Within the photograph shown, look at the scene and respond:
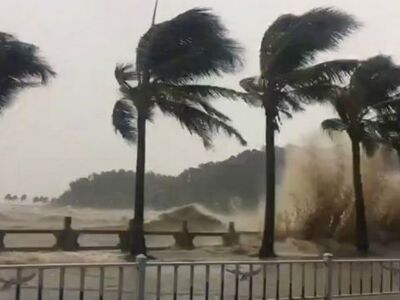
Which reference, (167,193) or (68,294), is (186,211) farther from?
(68,294)

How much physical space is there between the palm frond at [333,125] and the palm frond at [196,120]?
121 cm

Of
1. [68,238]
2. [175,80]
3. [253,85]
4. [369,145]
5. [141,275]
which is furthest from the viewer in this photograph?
→ [369,145]

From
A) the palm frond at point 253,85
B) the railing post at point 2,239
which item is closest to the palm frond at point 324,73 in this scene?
the palm frond at point 253,85

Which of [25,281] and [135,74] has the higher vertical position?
[135,74]

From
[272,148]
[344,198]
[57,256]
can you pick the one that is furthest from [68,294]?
[344,198]

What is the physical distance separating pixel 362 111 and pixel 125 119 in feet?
8.73

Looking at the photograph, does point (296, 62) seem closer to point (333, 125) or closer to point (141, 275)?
point (333, 125)

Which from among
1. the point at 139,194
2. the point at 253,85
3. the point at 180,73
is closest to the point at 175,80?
Answer: the point at 180,73

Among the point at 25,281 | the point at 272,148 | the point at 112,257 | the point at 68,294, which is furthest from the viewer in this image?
the point at 272,148

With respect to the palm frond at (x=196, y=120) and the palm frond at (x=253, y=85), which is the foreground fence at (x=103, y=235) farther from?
the palm frond at (x=253, y=85)

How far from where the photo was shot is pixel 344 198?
765 cm

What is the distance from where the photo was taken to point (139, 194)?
20.9 feet

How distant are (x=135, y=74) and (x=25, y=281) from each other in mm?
1902

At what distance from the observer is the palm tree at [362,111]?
7680 mm
